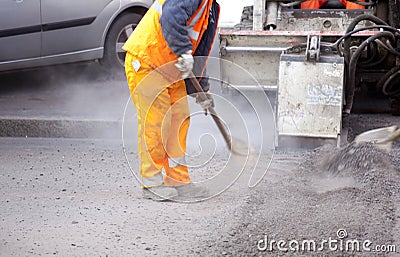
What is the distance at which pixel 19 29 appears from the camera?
750cm

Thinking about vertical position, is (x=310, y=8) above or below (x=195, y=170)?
above

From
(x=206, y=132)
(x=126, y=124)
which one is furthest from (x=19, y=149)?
(x=206, y=132)

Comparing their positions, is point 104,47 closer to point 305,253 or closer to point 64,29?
point 64,29

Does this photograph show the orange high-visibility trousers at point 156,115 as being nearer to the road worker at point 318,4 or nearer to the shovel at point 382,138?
the shovel at point 382,138

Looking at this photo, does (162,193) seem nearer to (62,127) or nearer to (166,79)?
(166,79)

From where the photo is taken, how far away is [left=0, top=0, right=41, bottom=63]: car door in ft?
24.3

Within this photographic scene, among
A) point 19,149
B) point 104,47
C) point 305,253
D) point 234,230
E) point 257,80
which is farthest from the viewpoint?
point 104,47

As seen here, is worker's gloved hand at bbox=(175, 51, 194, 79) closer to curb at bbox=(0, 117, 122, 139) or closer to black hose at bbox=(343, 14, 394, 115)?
black hose at bbox=(343, 14, 394, 115)

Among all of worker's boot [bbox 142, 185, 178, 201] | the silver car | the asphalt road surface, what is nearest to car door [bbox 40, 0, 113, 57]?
the silver car

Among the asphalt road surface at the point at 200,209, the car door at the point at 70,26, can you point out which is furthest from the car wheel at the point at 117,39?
the asphalt road surface at the point at 200,209

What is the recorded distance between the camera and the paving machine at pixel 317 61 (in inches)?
230

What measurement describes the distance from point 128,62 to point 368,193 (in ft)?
5.87

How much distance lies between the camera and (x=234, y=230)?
417cm

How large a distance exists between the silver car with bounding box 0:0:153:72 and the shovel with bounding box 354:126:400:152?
356 centimetres
